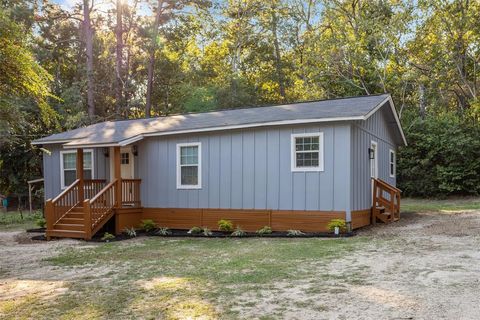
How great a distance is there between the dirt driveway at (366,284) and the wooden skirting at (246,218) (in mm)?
1366

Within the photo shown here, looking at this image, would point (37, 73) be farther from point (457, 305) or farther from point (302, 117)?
point (457, 305)

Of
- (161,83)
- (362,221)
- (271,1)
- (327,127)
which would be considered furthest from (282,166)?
(271,1)

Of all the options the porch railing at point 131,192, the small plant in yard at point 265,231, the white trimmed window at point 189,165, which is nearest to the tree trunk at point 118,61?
the porch railing at point 131,192

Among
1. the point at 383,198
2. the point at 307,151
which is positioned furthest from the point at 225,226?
the point at 383,198

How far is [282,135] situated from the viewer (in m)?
11.0

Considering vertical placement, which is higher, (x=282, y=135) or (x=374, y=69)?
(x=374, y=69)

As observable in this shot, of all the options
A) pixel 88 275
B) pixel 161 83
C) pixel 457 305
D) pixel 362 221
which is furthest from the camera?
pixel 161 83

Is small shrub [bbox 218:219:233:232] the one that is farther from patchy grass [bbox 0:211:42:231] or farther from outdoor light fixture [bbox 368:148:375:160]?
patchy grass [bbox 0:211:42:231]

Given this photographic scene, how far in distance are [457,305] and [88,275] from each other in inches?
198

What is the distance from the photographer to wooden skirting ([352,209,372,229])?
423 inches

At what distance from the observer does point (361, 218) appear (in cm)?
1134

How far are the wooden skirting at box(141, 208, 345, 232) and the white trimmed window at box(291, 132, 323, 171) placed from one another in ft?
3.56

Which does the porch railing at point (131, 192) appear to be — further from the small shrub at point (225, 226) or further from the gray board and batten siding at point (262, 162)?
the small shrub at point (225, 226)

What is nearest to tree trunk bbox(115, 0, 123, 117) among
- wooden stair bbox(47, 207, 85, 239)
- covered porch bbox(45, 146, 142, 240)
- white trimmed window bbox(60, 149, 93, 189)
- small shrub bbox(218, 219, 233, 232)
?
white trimmed window bbox(60, 149, 93, 189)
